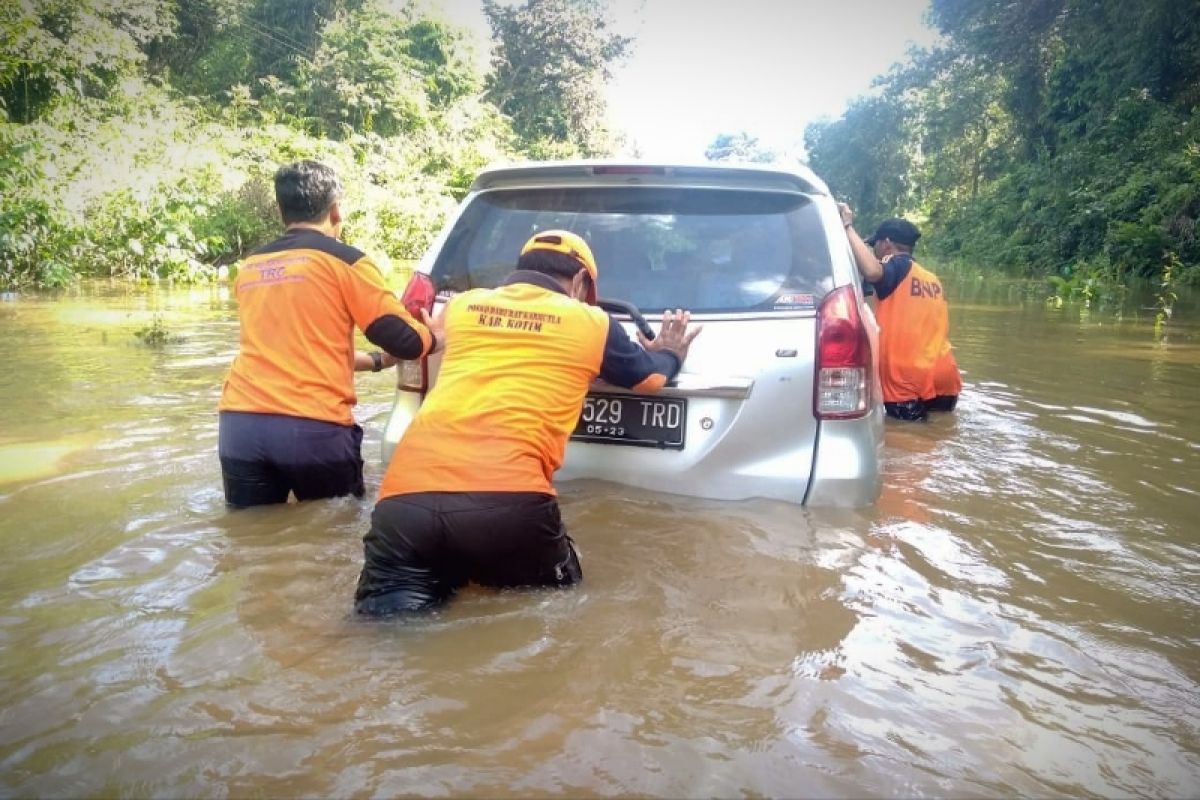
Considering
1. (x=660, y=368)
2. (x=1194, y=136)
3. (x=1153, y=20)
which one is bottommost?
(x=660, y=368)

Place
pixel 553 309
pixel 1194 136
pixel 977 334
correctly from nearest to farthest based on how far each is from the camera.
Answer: pixel 553 309
pixel 977 334
pixel 1194 136

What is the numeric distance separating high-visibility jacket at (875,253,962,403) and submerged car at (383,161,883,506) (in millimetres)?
2474

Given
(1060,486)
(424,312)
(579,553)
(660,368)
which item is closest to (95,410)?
(424,312)

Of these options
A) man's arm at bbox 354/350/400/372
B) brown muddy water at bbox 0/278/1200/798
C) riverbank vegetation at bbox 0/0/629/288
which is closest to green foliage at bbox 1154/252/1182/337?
brown muddy water at bbox 0/278/1200/798

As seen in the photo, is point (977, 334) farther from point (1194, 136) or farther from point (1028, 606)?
point (1194, 136)

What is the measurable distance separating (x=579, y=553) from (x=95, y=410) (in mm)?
4145

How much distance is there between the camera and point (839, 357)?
329 cm

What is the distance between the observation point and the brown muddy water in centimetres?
211

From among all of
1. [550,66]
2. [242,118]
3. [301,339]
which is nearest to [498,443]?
[301,339]

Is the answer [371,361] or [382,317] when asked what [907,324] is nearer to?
[371,361]

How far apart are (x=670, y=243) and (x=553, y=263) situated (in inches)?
27.7

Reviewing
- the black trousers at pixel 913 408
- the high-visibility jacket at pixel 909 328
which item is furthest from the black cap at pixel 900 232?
the black trousers at pixel 913 408

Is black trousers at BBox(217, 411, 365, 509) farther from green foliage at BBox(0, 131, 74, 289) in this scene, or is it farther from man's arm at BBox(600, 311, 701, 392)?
green foliage at BBox(0, 131, 74, 289)

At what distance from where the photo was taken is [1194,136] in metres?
20.7
